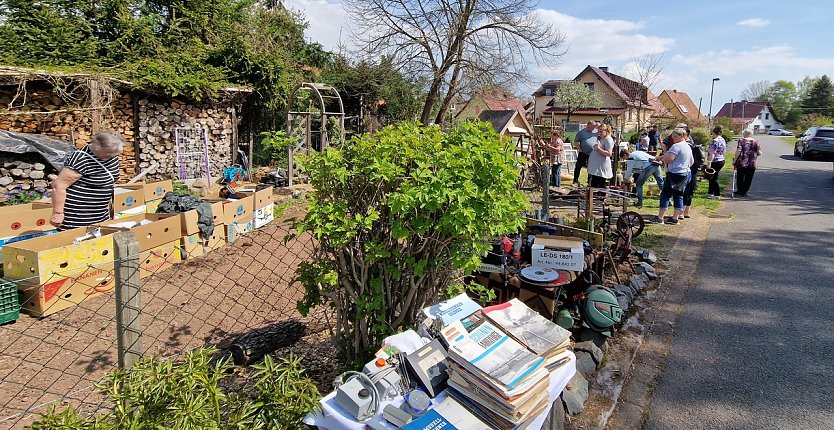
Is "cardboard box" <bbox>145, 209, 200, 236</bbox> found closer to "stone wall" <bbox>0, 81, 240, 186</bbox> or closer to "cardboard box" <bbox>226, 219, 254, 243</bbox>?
"cardboard box" <bbox>226, 219, 254, 243</bbox>

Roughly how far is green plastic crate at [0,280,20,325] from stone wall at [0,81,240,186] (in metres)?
6.94

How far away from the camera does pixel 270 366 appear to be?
2.03 m

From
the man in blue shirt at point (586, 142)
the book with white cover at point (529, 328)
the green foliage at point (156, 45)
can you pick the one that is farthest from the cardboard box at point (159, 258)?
the man in blue shirt at point (586, 142)

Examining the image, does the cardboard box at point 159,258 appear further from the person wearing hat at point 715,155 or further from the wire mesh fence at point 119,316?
the person wearing hat at point 715,155

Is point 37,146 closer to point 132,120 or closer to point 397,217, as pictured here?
point 132,120

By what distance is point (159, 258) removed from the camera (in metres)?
5.78

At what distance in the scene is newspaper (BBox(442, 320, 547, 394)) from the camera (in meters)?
2.04

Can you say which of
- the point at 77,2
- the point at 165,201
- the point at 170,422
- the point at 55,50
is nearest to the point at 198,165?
the point at 55,50

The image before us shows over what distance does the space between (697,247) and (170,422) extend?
7.59 m

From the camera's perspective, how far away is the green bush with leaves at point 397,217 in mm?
2508

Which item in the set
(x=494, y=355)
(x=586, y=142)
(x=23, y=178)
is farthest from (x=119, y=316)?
(x=586, y=142)

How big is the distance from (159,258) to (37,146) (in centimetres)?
605

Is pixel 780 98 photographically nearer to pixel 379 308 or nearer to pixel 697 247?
pixel 697 247

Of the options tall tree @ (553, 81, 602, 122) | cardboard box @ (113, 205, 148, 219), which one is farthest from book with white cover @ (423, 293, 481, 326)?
tall tree @ (553, 81, 602, 122)
